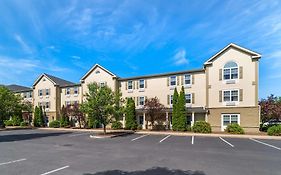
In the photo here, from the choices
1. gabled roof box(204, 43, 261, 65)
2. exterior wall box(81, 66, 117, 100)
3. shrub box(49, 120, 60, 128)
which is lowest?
shrub box(49, 120, 60, 128)

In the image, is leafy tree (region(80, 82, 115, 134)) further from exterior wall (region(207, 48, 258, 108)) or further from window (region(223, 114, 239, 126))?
window (region(223, 114, 239, 126))

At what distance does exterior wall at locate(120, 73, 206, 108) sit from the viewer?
27.6 m

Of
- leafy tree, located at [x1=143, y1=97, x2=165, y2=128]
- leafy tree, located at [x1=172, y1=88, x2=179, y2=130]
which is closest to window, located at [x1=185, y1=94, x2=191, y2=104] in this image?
leafy tree, located at [x1=172, y1=88, x2=179, y2=130]

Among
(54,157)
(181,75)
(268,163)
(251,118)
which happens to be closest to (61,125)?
(181,75)

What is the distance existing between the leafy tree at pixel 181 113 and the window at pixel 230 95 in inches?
202

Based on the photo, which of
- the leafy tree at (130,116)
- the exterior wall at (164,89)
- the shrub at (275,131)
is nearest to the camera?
the shrub at (275,131)

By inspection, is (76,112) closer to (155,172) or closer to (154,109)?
(154,109)

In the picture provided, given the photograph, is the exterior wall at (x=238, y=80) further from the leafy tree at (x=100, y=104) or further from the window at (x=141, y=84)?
the leafy tree at (x=100, y=104)

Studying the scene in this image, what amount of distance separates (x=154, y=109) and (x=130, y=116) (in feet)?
14.0

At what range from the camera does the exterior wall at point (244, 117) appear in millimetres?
24188

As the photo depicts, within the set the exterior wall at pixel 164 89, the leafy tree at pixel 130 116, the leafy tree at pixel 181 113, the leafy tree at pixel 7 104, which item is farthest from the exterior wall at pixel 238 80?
the leafy tree at pixel 7 104

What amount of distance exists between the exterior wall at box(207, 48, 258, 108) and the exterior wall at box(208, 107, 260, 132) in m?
0.60

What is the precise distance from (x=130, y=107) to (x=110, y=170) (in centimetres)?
2158

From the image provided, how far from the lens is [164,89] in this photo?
1180 inches
